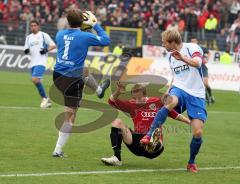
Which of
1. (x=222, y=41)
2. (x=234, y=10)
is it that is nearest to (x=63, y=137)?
(x=222, y=41)

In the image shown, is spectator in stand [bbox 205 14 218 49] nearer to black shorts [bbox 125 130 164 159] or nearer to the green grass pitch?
the green grass pitch

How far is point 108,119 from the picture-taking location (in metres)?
17.5

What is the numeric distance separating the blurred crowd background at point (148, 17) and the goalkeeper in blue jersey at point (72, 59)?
22.5 meters

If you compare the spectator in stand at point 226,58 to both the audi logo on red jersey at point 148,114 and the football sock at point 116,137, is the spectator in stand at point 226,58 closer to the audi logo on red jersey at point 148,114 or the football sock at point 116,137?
the audi logo on red jersey at point 148,114

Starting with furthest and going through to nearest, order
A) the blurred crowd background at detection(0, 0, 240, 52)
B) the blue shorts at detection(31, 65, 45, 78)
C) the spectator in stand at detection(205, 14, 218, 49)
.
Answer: the spectator in stand at detection(205, 14, 218, 49) < the blurred crowd background at detection(0, 0, 240, 52) < the blue shorts at detection(31, 65, 45, 78)

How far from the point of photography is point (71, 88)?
1152cm

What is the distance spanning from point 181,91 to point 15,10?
89.0ft

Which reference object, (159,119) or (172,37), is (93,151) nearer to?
(159,119)

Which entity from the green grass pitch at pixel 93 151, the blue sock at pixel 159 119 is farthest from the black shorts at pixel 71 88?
the blue sock at pixel 159 119

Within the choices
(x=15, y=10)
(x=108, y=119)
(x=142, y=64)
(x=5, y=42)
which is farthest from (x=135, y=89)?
(x=15, y=10)

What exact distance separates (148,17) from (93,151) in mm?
26243

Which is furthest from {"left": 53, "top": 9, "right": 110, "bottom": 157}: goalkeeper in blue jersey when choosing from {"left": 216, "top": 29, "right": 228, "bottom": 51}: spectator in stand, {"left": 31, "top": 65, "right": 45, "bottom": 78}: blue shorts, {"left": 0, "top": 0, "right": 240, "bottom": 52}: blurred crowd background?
{"left": 216, "top": 29, "right": 228, "bottom": 51}: spectator in stand

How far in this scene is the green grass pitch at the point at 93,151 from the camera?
9.64 meters

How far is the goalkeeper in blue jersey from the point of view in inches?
442
